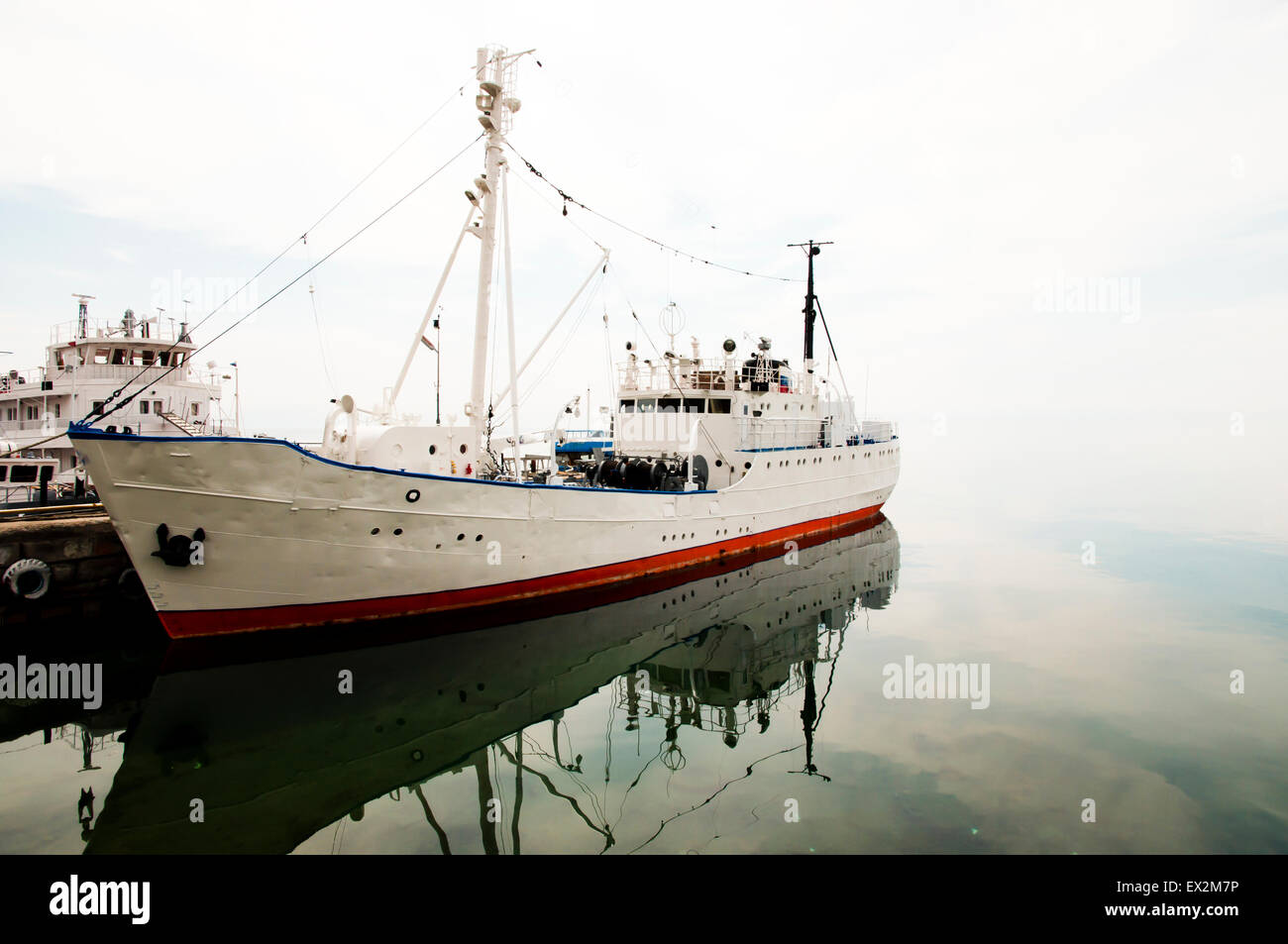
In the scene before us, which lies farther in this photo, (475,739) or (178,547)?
(178,547)

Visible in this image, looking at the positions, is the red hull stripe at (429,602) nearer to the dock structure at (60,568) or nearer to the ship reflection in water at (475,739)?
the ship reflection in water at (475,739)

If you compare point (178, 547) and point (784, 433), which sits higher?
point (784, 433)

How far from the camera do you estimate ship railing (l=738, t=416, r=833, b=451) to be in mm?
20506

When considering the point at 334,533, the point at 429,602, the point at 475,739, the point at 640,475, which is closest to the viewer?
the point at 475,739

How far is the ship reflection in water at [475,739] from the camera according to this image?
6734 mm

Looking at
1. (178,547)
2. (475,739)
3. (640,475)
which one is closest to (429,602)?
(178,547)

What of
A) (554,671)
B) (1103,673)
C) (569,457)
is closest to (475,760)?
(554,671)

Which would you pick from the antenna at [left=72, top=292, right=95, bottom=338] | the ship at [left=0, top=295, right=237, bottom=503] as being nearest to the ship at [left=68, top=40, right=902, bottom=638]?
the ship at [left=0, top=295, right=237, bottom=503]

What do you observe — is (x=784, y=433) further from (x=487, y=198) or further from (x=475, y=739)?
(x=475, y=739)

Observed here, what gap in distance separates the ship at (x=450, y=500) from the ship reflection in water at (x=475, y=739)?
1.23 m

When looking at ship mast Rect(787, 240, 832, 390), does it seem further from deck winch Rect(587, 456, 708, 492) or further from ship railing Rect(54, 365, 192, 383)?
ship railing Rect(54, 365, 192, 383)

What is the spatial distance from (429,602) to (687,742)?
6.71 meters

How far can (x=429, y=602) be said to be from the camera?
42.9 feet

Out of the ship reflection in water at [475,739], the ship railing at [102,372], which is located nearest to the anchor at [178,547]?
the ship reflection in water at [475,739]
